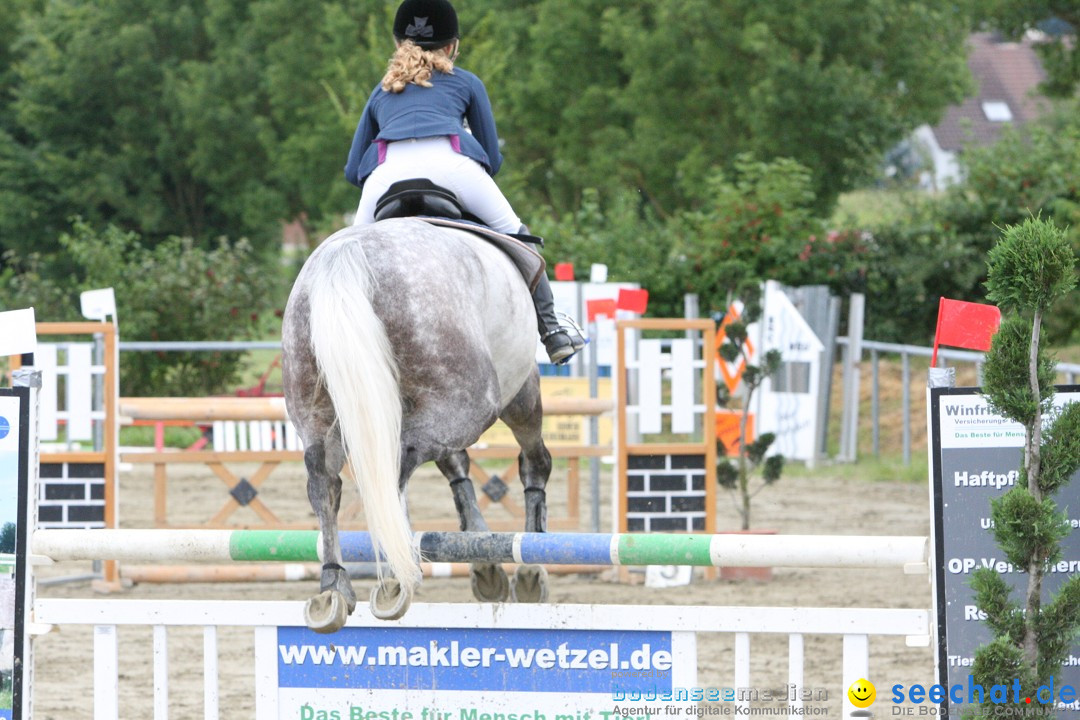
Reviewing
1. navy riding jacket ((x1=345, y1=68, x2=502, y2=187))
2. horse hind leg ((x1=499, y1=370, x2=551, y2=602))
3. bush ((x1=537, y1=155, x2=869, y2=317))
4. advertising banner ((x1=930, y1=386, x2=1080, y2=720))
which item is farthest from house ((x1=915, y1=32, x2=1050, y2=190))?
advertising banner ((x1=930, y1=386, x2=1080, y2=720))

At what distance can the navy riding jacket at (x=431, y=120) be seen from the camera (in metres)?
4.22

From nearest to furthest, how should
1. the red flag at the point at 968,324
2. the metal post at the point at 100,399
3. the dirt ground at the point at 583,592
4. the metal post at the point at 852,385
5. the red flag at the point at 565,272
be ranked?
the red flag at the point at 968,324
the dirt ground at the point at 583,592
the metal post at the point at 100,399
the metal post at the point at 852,385
the red flag at the point at 565,272

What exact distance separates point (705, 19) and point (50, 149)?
1375 centimetres

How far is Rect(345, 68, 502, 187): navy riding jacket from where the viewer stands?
4223mm

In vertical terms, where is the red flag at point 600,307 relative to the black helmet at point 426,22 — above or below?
below

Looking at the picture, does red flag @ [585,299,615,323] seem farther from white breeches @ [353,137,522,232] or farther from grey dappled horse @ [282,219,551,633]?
grey dappled horse @ [282,219,551,633]

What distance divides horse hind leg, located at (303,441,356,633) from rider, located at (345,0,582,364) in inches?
37.1

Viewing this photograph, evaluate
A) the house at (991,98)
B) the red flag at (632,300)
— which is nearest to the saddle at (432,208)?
the red flag at (632,300)

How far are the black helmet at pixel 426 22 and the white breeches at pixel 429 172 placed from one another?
0.32 meters

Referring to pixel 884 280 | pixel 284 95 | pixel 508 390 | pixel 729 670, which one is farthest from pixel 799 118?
pixel 508 390

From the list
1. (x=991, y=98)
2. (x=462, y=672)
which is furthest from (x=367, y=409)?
(x=991, y=98)

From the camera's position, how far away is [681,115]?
20250mm

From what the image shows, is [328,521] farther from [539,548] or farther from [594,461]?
[594,461]

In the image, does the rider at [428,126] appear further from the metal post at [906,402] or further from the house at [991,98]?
the house at [991,98]
